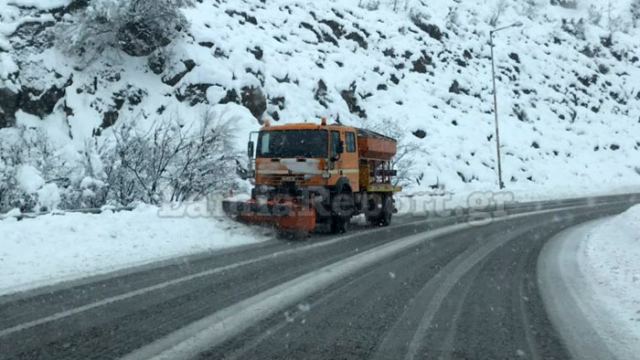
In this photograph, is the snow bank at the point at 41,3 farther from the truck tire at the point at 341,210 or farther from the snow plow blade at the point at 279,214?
the truck tire at the point at 341,210

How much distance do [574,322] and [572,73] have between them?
4587 centimetres

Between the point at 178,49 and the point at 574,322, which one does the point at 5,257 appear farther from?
the point at 178,49

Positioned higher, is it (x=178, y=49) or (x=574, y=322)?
(x=178, y=49)

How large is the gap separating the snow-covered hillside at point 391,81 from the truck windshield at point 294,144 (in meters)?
5.39

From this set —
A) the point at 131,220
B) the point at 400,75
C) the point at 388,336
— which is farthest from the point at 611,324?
the point at 400,75

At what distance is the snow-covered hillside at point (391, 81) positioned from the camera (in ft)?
71.3

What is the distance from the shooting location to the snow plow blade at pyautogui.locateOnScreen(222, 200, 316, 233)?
13.6 meters

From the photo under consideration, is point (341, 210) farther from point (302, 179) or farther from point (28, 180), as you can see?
point (28, 180)

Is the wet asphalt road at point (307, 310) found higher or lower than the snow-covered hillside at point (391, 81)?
lower

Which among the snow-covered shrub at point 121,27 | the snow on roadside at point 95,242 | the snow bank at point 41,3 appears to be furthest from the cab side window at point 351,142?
the snow bank at point 41,3

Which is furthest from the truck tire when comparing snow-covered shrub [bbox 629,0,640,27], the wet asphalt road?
snow-covered shrub [bbox 629,0,640,27]

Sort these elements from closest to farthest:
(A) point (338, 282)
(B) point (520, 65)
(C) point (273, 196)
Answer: (A) point (338, 282) → (C) point (273, 196) → (B) point (520, 65)

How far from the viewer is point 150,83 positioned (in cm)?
2350

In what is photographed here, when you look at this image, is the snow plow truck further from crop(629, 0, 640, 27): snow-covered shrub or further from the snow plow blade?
crop(629, 0, 640, 27): snow-covered shrub
